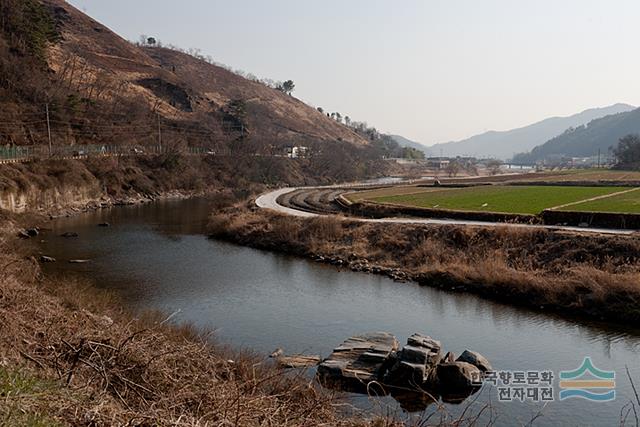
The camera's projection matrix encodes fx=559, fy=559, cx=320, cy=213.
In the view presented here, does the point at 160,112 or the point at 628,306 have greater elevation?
the point at 160,112

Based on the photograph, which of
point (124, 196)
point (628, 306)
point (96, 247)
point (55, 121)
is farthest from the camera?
point (55, 121)

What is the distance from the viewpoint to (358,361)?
1520 cm

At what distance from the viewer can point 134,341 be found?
920cm

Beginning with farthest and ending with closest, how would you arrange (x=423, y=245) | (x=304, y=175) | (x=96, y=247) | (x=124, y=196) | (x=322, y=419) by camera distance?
(x=304, y=175) < (x=124, y=196) < (x=96, y=247) < (x=423, y=245) < (x=322, y=419)

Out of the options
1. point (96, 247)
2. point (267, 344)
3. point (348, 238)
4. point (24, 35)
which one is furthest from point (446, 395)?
point (24, 35)

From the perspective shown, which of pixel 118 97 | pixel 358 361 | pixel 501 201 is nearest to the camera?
pixel 358 361

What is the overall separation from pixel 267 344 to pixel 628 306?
12999 millimetres

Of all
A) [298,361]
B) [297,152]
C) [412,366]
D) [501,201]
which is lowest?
[298,361]

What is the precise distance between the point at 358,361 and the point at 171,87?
117 m

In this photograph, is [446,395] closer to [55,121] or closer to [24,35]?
[55,121]

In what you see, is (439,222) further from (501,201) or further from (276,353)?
(276,353)

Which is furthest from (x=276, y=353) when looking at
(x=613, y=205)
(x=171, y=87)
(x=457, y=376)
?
(x=171, y=87)

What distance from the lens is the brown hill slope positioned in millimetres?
102125

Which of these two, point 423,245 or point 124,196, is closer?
point 423,245
